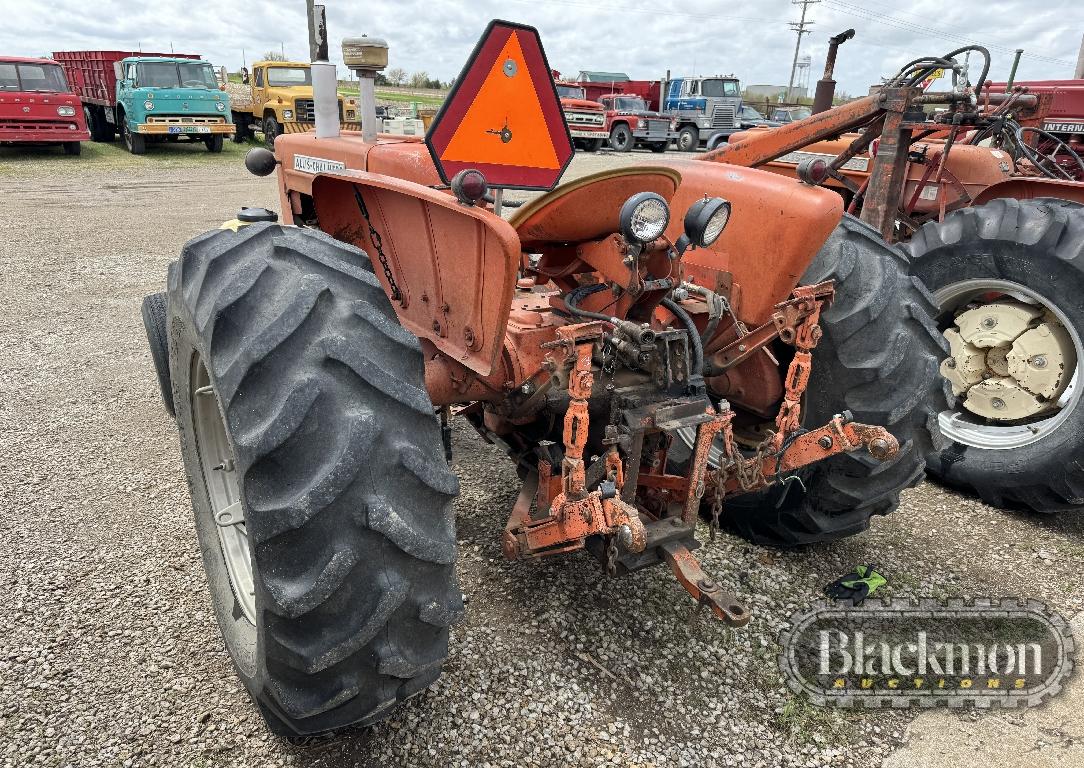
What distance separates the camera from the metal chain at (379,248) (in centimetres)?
245

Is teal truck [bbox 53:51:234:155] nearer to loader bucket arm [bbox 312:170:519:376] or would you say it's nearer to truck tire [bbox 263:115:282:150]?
truck tire [bbox 263:115:282:150]

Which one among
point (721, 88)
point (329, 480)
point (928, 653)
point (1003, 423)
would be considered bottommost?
point (928, 653)

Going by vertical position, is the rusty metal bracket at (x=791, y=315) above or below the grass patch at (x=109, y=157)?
above

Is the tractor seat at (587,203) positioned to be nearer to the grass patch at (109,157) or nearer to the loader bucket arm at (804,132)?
the loader bucket arm at (804,132)

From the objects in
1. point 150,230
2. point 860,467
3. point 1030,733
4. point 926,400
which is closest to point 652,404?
point 860,467

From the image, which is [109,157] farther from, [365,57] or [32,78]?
[365,57]

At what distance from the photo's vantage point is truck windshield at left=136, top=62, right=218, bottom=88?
1692cm

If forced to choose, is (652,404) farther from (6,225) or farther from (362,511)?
(6,225)

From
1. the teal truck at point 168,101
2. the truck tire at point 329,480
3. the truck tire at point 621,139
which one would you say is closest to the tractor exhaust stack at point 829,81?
the truck tire at point 329,480

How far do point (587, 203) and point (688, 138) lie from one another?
25.7 m

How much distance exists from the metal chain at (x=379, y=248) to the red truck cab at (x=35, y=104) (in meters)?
16.6

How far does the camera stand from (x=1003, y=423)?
3947mm

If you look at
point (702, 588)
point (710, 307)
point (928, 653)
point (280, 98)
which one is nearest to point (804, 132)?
point (710, 307)

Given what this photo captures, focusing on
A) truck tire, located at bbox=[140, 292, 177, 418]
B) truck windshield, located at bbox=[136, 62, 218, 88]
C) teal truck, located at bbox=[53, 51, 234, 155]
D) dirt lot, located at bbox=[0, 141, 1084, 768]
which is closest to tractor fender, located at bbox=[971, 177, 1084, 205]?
dirt lot, located at bbox=[0, 141, 1084, 768]
